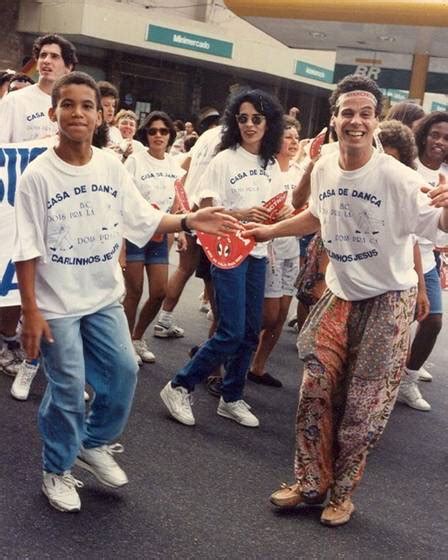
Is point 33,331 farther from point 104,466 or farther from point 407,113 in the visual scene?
point 407,113

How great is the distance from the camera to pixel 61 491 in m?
3.43

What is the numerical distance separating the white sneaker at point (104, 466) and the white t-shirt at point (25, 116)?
6.94 ft

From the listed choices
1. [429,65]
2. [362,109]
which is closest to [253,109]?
[362,109]

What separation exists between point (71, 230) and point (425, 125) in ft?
8.82

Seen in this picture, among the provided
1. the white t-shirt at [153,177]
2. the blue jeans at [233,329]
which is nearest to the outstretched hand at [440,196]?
the blue jeans at [233,329]

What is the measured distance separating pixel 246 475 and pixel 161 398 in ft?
3.32

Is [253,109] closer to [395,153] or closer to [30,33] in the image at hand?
[395,153]

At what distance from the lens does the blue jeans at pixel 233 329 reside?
4473 millimetres

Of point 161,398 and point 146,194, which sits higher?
point 146,194

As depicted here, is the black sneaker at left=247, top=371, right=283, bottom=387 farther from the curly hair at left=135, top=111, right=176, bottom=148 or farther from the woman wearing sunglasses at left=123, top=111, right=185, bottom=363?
the curly hair at left=135, top=111, right=176, bottom=148

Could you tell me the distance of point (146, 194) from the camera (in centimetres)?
596

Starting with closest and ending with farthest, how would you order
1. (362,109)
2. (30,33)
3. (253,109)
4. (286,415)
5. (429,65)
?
(362,109) → (253,109) → (286,415) → (429,65) → (30,33)

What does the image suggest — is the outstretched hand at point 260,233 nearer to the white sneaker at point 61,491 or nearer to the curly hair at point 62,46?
the white sneaker at point 61,491

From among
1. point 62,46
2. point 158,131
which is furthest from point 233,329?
point 158,131
